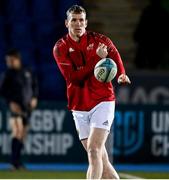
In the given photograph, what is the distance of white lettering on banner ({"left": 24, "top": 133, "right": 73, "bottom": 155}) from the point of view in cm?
1577

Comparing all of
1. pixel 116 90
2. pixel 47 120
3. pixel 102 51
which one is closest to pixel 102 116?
pixel 102 51

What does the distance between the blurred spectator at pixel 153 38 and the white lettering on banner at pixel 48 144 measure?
4212 millimetres

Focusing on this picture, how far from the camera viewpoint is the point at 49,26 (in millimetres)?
20531

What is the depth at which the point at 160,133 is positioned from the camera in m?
16.0

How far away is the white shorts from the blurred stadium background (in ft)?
12.3

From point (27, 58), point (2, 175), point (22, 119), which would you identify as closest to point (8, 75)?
point (22, 119)

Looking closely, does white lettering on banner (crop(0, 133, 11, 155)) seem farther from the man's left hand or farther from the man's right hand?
the man's left hand

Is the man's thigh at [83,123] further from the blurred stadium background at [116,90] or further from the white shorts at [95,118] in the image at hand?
the blurred stadium background at [116,90]

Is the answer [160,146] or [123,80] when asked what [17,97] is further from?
[123,80]

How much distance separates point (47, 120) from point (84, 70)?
577 centimetres

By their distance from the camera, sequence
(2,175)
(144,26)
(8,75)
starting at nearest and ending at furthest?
(2,175) → (8,75) → (144,26)

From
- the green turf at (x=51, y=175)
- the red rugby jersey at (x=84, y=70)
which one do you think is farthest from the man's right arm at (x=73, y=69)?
the green turf at (x=51, y=175)

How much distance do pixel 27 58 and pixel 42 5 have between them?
3.98 ft

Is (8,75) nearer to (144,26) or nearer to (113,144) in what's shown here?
(113,144)
